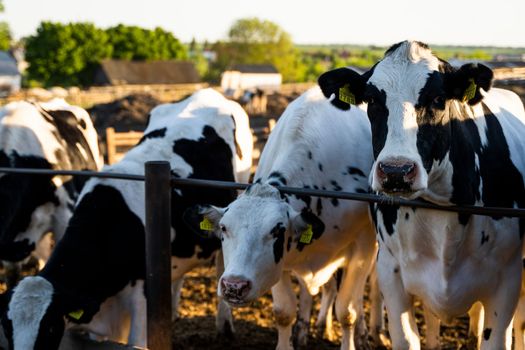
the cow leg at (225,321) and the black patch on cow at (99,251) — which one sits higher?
the black patch on cow at (99,251)

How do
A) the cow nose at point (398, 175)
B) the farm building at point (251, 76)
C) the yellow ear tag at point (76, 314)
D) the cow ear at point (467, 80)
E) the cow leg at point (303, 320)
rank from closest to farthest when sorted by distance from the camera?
1. the cow nose at point (398, 175)
2. the cow ear at point (467, 80)
3. the yellow ear tag at point (76, 314)
4. the cow leg at point (303, 320)
5. the farm building at point (251, 76)

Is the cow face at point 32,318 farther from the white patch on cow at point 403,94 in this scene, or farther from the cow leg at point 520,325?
the cow leg at point 520,325

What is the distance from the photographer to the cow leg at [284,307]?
6.17 metres

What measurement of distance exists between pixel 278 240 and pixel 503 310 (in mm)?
1376

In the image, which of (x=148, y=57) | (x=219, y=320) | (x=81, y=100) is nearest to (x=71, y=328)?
(x=219, y=320)

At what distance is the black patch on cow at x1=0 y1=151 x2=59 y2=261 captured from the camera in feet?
25.8

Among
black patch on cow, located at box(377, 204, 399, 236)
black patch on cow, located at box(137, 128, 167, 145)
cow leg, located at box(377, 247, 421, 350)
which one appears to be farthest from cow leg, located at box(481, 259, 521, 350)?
black patch on cow, located at box(137, 128, 167, 145)

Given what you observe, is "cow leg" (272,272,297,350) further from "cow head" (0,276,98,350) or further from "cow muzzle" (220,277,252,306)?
"cow head" (0,276,98,350)

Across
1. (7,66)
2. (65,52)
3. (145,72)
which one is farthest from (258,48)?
(65,52)

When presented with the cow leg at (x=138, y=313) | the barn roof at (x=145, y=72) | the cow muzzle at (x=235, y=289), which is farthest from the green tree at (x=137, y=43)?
the cow muzzle at (x=235, y=289)

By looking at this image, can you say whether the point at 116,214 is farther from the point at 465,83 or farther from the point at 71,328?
the point at 465,83

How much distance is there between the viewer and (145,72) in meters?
77.9

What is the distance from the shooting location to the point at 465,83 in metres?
4.20

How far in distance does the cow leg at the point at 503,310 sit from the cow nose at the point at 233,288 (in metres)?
1.33
